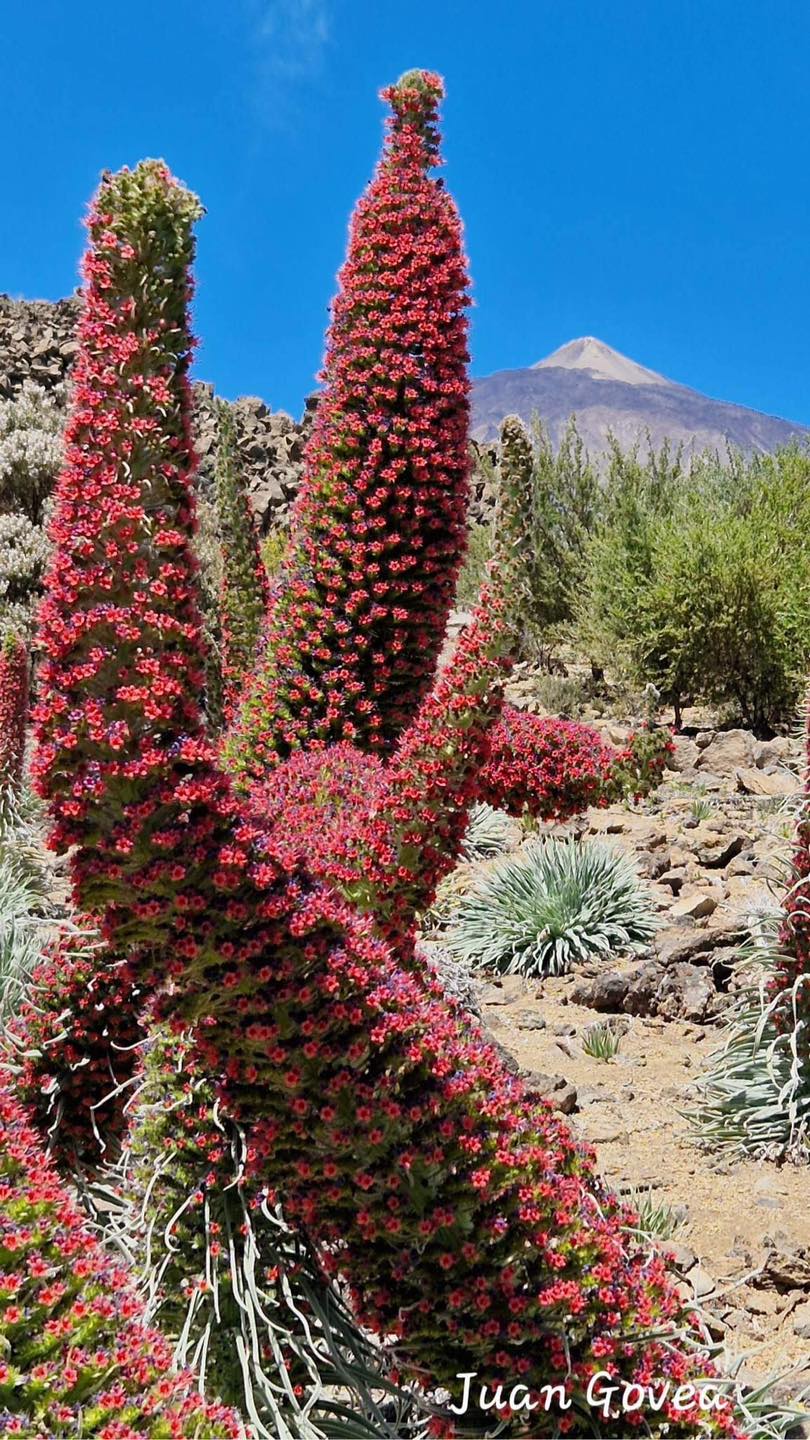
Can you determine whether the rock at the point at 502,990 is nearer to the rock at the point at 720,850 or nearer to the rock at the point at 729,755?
the rock at the point at 720,850

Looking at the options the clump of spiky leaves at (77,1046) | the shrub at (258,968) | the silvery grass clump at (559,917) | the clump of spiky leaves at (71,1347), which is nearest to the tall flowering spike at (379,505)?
the clump of spiky leaves at (77,1046)

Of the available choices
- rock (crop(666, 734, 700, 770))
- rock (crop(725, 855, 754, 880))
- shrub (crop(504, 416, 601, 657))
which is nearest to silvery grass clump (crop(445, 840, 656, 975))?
rock (crop(725, 855, 754, 880))

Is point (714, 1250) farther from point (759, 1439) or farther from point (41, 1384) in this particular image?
point (41, 1384)

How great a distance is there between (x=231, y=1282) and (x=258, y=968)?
867 mm

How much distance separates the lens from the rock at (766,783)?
8992mm

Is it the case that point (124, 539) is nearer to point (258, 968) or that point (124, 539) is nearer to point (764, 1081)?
point (258, 968)

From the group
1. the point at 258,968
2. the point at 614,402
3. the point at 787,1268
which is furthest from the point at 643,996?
the point at 614,402

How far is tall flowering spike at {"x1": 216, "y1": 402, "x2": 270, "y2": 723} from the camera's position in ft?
20.0

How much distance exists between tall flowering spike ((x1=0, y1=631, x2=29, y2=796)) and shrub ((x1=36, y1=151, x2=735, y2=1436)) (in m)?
6.03

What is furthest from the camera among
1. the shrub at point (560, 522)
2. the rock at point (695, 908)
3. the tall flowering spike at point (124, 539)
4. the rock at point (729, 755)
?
the shrub at point (560, 522)

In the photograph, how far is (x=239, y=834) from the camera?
183 centimetres

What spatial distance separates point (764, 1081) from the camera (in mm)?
4516

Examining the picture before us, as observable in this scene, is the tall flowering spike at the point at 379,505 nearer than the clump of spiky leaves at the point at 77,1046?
No

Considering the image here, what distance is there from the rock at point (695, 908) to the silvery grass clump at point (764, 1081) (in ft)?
5.57
